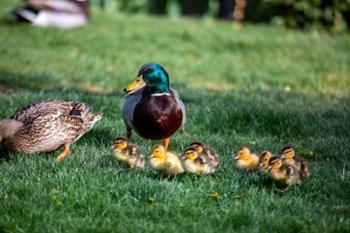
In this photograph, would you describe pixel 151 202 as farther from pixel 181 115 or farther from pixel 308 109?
pixel 308 109

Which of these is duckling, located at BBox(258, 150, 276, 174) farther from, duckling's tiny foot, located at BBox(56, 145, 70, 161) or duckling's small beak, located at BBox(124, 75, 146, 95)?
duckling's tiny foot, located at BBox(56, 145, 70, 161)

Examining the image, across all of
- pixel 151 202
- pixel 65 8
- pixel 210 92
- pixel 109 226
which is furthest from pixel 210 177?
pixel 65 8

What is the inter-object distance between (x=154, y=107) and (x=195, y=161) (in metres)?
0.89

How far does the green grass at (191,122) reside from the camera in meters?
5.16

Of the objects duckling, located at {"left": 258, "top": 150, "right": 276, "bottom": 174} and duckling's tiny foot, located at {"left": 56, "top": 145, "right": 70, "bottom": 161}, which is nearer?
duckling, located at {"left": 258, "top": 150, "right": 276, "bottom": 174}

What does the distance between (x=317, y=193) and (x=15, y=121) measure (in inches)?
103

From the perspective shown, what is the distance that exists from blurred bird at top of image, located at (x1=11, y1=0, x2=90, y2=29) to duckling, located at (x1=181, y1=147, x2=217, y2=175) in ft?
33.0

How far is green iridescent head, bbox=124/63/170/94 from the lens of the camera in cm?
658

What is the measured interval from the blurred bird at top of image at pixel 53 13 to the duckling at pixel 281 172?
412 inches

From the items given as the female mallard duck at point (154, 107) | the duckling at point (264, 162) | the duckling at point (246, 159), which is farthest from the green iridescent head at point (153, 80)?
the duckling at point (264, 162)

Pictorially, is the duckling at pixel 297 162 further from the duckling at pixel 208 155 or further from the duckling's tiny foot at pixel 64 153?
the duckling's tiny foot at pixel 64 153

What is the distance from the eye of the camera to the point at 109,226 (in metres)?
4.95

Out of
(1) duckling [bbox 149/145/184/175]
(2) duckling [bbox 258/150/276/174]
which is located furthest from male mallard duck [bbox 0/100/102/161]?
(2) duckling [bbox 258/150/276/174]

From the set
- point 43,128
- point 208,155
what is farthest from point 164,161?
point 43,128
